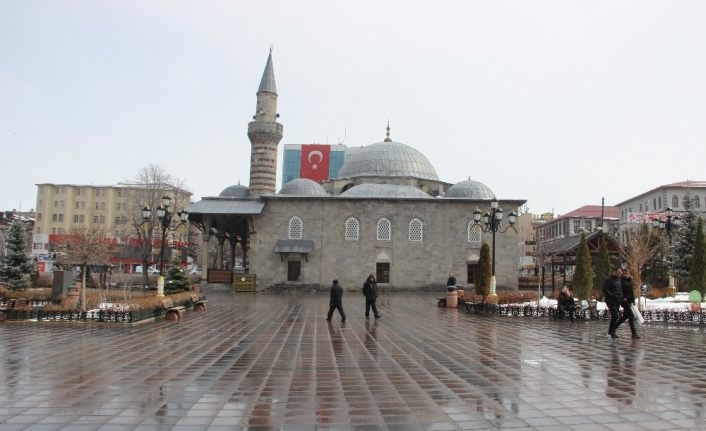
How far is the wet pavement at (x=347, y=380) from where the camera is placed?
4.82 meters

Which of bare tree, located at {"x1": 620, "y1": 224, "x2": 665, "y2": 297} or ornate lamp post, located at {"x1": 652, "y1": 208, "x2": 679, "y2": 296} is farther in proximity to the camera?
ornate lamp post, located at {"x1": 652, "y1": 208, "x2": 679, "y2": 296}

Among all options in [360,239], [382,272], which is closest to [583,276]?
[382,272]

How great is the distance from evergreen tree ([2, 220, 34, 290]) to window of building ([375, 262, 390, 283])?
18806mm

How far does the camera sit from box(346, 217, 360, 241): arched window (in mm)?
35469

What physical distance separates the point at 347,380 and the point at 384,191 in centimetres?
3226

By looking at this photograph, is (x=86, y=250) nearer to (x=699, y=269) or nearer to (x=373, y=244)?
(x=373, y=244)

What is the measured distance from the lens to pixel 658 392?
5.83m

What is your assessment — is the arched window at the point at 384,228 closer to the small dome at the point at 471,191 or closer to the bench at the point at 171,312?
the small dome at the point at 471,191

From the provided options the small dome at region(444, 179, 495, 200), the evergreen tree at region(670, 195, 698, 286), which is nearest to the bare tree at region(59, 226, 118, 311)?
the small dome at region(444, 179, 495, 200)

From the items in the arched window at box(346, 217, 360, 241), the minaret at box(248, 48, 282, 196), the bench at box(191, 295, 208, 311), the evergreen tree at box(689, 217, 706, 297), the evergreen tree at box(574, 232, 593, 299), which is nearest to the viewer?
the bench at box(191, 295, 208, 311)

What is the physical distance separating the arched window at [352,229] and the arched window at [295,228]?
2.91 m

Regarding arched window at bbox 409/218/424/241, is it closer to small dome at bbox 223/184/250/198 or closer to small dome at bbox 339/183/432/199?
small dome at bbox 339/183/432/199

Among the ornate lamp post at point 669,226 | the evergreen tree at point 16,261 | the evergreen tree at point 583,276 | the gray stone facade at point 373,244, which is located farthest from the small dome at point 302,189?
the evergreen tree at point 583,276

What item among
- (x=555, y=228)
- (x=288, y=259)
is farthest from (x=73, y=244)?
(x=555, y=228)
